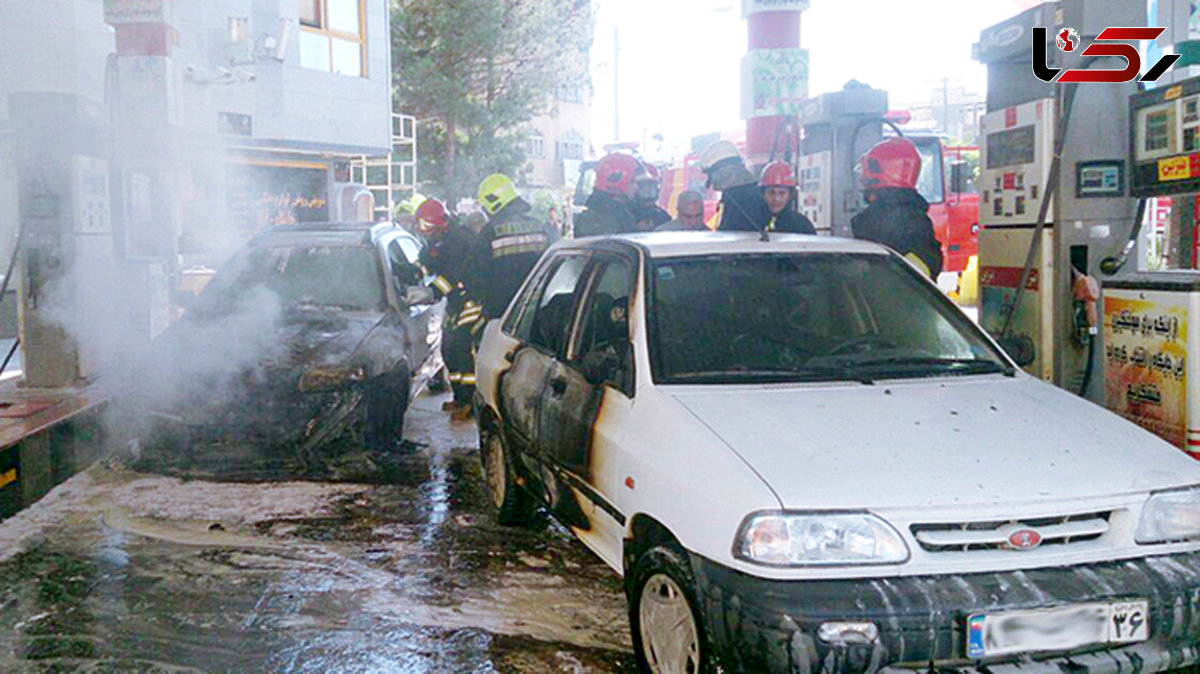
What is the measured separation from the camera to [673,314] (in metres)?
4.06

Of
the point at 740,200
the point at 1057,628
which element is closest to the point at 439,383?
the point at 740,200

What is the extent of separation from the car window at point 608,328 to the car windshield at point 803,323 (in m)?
0.12

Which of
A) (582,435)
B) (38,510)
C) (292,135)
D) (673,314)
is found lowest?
(38,510)

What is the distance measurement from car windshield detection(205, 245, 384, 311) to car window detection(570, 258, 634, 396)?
325cm

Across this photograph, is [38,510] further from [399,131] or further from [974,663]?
[399,131]

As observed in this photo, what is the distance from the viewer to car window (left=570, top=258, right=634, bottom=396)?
3.93 m

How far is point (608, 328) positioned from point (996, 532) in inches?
67.8

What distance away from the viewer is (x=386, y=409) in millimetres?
6977

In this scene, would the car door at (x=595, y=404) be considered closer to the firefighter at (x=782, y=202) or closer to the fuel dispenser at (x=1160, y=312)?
the fuel dispenser at (x=1160, y=312)

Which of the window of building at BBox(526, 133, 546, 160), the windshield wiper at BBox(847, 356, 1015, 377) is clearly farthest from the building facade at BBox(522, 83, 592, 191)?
the windshield wiper at BBox(847, 356, 1015, 377)

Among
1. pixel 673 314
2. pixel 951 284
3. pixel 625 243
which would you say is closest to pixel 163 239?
pixel 625 243

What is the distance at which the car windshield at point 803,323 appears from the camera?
153 inches

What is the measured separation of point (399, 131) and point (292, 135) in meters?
7.23

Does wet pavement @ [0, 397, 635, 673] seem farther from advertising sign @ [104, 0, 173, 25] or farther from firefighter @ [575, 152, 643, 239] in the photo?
advertising sign @ [104, 0, 173, 25]
